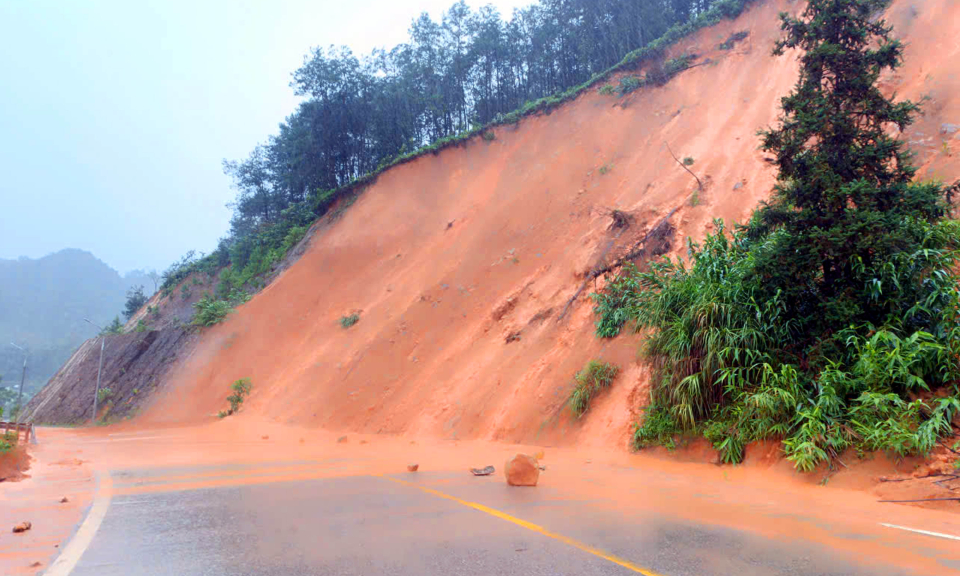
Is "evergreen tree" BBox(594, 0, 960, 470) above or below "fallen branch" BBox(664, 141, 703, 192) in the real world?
below

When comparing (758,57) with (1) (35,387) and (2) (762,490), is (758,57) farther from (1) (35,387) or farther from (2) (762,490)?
(1) (35,387)

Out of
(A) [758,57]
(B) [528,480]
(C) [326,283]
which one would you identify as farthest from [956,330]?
(C) [326,283]

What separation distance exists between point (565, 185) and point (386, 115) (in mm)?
17568

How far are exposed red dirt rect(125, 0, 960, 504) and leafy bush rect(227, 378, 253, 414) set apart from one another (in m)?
0.52

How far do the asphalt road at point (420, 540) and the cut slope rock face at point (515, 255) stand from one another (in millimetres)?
5857

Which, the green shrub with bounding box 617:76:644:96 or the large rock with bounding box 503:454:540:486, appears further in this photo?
the green shrub with bounding box 617:76:644:96

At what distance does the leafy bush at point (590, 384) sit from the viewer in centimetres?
1286

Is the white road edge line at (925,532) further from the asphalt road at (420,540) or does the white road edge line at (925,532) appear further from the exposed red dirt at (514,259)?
the exposed red dirt at (514,259)

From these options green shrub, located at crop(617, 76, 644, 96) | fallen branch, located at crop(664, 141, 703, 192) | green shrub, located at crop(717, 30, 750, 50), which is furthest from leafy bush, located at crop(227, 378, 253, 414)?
green shrub, located at crop(717, 30, 750, 50)

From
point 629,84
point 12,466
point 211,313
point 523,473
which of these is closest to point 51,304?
point 211,313

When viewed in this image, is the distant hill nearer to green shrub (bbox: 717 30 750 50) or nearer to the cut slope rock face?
the cut slope rock face

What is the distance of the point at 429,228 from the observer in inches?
1141

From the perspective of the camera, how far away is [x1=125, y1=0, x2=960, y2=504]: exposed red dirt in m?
15.1

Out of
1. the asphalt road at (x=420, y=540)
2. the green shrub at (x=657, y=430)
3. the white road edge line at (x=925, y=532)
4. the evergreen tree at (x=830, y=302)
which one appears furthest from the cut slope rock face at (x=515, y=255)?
the white road edge line at (x=925, y=532)
